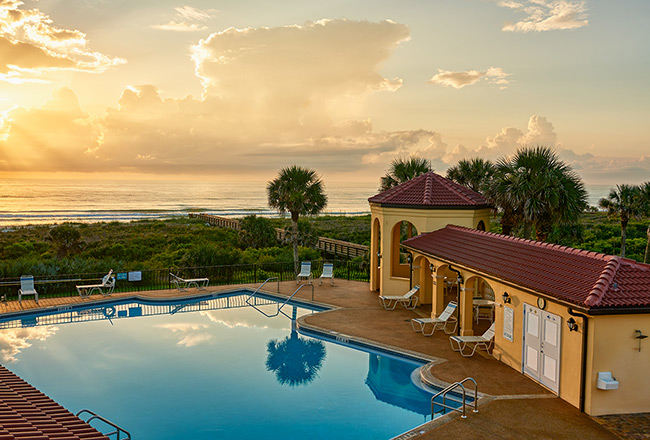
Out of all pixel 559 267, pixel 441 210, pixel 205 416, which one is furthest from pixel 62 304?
pixel 559 267

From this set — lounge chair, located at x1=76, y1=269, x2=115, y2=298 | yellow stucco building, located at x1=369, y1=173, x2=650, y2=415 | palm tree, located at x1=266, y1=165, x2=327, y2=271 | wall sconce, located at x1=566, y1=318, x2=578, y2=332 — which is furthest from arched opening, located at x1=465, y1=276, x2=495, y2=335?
lounge chair, located at x1=76, y1=269, x2=115, y2=298

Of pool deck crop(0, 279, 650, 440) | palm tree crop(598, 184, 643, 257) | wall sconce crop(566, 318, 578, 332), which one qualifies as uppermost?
palm tree crop(598, 184, 643, 257)

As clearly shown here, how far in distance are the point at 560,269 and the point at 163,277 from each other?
1920 centimetres

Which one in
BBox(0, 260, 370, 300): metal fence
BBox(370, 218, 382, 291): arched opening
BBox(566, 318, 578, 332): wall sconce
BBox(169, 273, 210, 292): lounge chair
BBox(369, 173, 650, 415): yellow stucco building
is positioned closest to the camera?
BBox(369, 173, 650, 415): yellow stucco building

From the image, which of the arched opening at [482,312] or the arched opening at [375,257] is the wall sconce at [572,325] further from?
the arched opening at [375,257]

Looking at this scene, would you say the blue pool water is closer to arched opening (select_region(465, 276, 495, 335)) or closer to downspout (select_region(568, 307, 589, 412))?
downspout (select_region(568, 307, 589, 412))

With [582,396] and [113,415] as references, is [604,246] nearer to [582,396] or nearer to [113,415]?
[582,396]

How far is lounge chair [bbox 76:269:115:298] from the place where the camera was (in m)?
21.0

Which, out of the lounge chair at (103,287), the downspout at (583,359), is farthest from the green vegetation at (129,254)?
the downspout at (583,359)

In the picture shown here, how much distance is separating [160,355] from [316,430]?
6474 mm

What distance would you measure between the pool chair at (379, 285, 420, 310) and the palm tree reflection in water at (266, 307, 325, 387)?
13.7ft

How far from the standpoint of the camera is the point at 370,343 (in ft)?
48.9

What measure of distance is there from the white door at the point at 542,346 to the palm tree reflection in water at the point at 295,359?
214 inches

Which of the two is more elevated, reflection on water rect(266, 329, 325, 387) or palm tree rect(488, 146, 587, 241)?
palm tree rect(488, 146, 587, 241)
